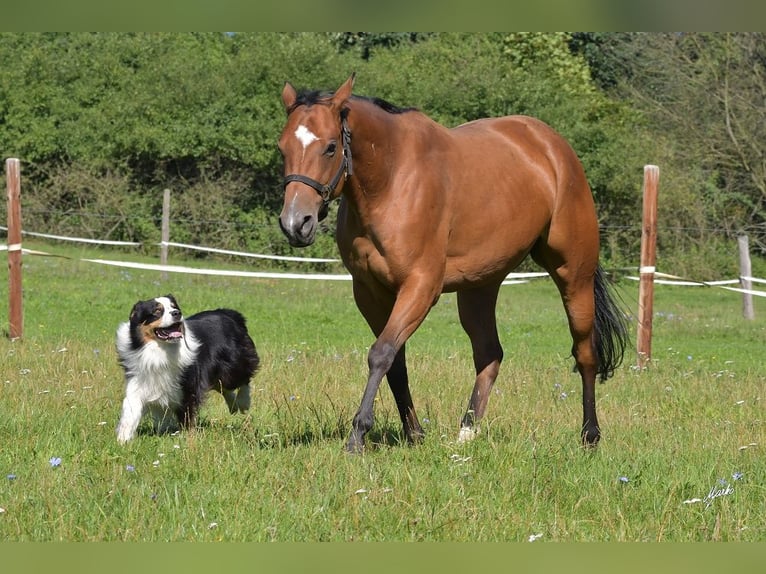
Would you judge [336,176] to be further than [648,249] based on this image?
No

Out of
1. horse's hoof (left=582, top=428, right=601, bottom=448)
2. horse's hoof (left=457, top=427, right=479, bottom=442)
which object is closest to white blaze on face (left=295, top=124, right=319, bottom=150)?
horse's hoof (left=457, top=427, right=479, bottom=442)

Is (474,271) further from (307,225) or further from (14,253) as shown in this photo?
(14,253)

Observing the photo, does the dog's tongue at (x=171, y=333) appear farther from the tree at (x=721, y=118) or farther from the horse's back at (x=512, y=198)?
the tree at (x=721, y=118)

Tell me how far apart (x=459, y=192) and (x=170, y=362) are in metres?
2.37

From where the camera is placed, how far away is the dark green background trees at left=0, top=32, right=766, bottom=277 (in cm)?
2398

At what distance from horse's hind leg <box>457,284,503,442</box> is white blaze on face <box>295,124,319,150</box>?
2172 millimetres

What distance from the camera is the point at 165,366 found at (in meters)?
7.12

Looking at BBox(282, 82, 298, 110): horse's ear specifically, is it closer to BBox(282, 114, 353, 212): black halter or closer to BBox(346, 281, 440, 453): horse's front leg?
BBox(282, 114, 353, 212): black halter

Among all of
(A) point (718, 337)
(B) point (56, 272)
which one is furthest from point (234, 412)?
(B) point (56, 272)

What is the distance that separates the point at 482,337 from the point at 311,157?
93.4 inches

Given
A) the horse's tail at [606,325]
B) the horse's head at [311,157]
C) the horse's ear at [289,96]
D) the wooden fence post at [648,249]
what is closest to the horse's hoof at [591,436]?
the horse's tail at [606,325]

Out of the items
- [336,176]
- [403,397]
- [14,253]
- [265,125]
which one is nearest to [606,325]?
[403,397]

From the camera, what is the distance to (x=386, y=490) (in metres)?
4.89

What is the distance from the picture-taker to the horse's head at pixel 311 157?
5.25 meters
